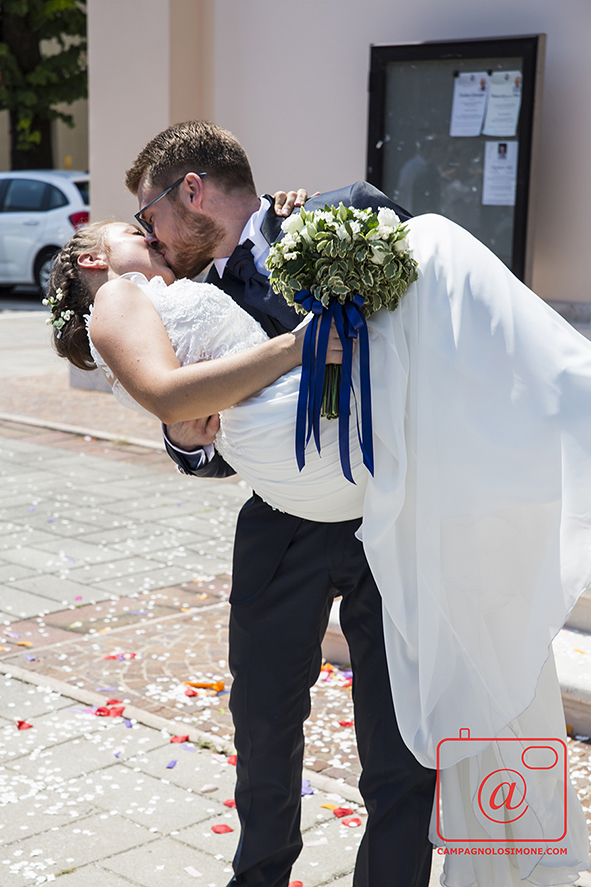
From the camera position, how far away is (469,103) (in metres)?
6.65

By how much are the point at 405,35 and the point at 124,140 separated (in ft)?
9.67

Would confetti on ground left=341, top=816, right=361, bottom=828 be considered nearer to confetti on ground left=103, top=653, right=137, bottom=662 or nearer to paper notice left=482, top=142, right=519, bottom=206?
confetti on ground left=103, top=653, right=137, bottom=662

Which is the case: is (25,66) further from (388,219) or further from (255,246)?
(388,219)

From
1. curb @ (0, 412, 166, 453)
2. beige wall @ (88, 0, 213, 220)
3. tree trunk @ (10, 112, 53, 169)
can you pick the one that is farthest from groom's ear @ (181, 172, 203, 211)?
tree trunk @ (10, 112, 53, 169)

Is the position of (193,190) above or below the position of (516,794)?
above

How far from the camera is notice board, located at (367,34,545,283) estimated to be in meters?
6.32

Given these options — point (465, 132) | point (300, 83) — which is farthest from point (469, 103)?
point (300, 83)

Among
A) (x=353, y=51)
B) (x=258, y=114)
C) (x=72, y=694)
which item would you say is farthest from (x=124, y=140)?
(x=72, y=694)

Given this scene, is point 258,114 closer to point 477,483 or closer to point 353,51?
point 353,51

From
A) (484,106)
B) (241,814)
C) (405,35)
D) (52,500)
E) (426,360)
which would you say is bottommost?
(52,500)

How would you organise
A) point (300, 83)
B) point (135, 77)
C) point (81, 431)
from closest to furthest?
point (300, 83) → point (81, 431) → point (135, 77)

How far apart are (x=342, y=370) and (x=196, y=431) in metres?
0.38

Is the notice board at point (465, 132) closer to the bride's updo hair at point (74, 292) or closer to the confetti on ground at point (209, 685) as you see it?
the confetti on ground at point (209, 685)

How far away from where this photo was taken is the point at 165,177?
2225mm
